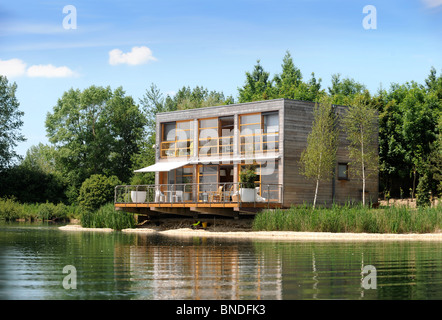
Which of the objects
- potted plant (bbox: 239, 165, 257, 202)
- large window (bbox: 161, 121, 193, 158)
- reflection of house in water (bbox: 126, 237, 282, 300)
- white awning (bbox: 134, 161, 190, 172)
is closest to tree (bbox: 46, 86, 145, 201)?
large window (bbox: 161, 121, 193, 158)

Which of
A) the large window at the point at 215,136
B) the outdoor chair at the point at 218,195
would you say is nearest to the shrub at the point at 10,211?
the large window at the point at 215,136

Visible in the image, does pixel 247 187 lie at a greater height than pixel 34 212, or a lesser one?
greater

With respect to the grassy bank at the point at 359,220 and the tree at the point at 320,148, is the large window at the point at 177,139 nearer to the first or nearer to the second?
the tree at the point at 320,148

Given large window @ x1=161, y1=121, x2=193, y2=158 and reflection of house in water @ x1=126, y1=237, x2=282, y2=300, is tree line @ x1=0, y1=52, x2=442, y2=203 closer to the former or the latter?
large window @ x1=161, y1=121, x2=193, y2=158

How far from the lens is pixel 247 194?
28.6 meters

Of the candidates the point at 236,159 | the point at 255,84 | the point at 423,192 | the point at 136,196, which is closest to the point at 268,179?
the point at 236,159

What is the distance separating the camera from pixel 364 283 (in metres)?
8.98

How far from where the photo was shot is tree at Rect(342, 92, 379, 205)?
32781mm

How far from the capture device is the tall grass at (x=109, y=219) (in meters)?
34.2

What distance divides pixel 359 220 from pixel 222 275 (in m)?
15.0

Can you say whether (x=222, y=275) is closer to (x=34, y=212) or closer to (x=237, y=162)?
(x=237, y=162)

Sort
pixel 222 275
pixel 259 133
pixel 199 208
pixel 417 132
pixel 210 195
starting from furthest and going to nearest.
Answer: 1. pixel 417 132
2. pixel 259 133
3. pixel 210 195
4. pixel 199 208
5. pixel 222 275

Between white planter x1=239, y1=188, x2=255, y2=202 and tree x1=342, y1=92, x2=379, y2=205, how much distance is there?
22.0 feet

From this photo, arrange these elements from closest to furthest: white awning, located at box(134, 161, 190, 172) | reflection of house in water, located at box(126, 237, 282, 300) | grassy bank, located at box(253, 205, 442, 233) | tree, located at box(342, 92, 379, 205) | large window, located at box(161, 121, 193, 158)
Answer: reflection of house in water, located at box(126, 237, 282, 300), grassy bank, located at box(253, 205, 442, 233), tree, located at box(342, 92, 379, 205), white awning, located at box(134, 161, 190, 172), large window, located at box(161, 121, 193, 158)
